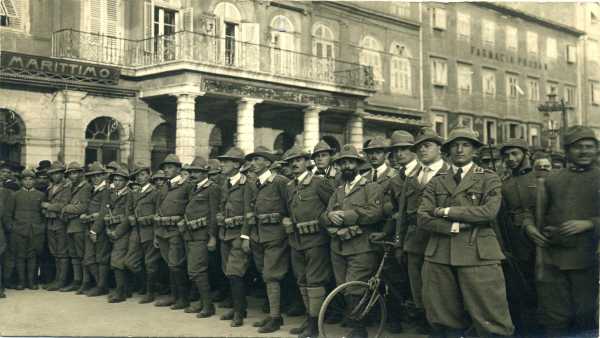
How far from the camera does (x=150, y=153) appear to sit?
1825 cm

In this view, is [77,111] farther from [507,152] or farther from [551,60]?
[551,60]

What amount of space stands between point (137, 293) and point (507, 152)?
6.26m

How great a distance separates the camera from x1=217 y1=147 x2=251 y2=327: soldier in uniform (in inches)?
303

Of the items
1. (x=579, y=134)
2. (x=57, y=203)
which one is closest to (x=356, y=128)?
(x=57, y=203)

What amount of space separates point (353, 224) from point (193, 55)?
12.0 meters

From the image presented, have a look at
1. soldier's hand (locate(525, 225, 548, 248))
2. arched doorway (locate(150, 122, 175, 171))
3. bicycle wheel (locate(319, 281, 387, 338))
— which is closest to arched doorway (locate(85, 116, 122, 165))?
arched doorway (locate(150, 122, 175, 171))

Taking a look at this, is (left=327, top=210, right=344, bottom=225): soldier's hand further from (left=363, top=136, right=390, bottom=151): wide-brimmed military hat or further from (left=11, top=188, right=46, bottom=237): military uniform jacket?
(left=11, top=188, right=46, bottom=237): military uniform jacket

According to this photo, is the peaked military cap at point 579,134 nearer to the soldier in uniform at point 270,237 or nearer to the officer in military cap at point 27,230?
the soldier in uniform at point 270,237

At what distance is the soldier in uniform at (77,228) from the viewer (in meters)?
Result: 10.2

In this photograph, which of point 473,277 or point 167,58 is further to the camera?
point 167,58

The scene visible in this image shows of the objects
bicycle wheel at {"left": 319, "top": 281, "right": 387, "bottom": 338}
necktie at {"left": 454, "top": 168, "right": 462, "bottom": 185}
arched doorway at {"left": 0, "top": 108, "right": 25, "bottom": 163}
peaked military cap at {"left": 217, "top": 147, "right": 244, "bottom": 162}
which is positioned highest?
arched doorway at {"left": 0, "top": 108, "right": 25, "bottom": 163}

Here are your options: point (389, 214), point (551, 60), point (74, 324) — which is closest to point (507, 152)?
point (389, 214)

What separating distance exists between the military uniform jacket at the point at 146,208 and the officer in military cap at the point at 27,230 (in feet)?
7.57

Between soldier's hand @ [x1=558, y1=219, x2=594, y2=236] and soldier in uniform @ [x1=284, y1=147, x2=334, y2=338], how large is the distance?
8.65 feet
